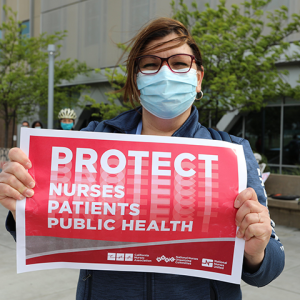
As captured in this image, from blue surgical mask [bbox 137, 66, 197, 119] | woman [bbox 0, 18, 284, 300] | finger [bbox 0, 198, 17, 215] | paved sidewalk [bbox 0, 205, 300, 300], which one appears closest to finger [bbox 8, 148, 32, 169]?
woman [bbox 0, 18, 284, 300]

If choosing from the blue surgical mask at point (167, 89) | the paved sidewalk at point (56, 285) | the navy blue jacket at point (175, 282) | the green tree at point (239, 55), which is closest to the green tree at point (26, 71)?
the green tree at point (239, 55)

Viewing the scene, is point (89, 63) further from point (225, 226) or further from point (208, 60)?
point (225, 226)

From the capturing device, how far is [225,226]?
1543mm

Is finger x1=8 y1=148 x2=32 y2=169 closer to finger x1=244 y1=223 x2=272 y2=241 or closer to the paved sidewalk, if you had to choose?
finger x1=244 y1=223 x2=272 y2=241

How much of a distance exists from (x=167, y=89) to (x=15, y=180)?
0.85 m

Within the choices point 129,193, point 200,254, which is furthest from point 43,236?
point 200,254

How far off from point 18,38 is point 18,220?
20199 millimetres

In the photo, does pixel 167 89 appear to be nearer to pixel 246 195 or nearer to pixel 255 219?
pixel 246 195

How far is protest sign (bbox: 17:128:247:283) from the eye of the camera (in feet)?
5.10

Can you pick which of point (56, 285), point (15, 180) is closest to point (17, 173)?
point (15, 180)

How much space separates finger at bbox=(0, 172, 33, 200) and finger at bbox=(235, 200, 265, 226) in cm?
82

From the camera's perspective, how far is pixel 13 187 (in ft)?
4.99

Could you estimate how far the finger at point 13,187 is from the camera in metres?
1.49

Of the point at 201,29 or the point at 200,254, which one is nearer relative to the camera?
the point at 200,254
